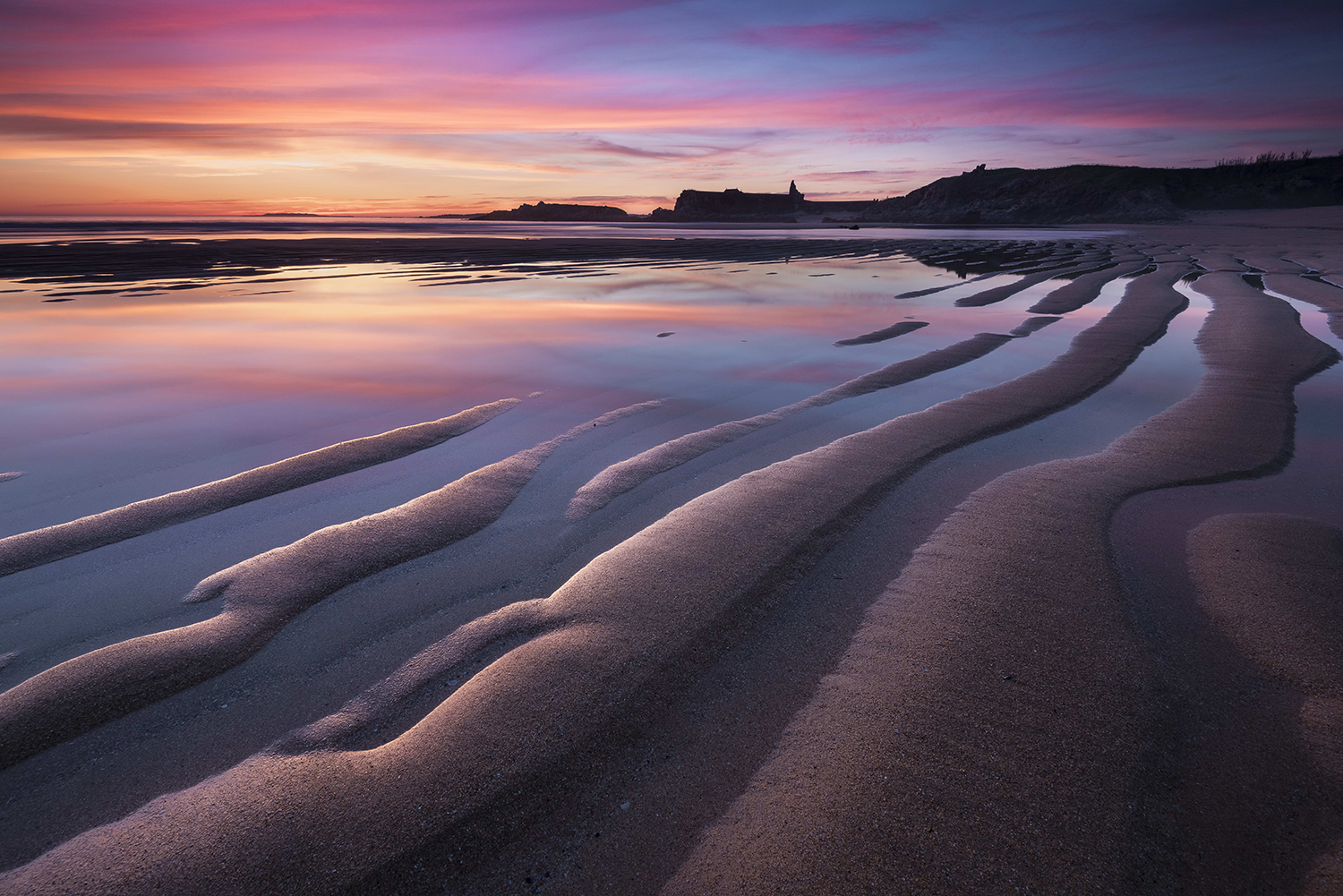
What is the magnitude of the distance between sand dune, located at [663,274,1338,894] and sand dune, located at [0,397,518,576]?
3803 millimetres

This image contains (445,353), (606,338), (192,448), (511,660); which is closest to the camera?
(511,660)

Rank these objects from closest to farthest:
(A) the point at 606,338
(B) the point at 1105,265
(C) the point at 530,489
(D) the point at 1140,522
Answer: (D) the point at 1140,522
(C) the point at 530,489
(A) the point at 606,338
(B) the point at 1105,265

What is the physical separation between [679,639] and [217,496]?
341cm

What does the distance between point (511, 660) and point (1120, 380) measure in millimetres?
7303

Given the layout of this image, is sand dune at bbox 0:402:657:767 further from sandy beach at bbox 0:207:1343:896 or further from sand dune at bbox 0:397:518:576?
sand dune at bbox 0:397:518:576

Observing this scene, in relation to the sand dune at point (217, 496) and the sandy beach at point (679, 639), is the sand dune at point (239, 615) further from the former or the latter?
the sand dune at point (217, 496)

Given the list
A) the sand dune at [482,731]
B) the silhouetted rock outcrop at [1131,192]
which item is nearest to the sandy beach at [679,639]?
the sand dune at [482,731]

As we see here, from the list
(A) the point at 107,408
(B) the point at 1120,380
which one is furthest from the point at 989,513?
(A) the point at 107,408

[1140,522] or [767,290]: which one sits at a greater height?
[767,290]

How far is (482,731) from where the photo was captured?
7.41 feet

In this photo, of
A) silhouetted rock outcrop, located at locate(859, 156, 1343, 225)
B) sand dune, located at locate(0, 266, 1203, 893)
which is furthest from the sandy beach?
silhouetted rock outcrop, located at locate(859, 156, 1343, 225)

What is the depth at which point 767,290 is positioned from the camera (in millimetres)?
15578

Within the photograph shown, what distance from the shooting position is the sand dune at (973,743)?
1.85 m

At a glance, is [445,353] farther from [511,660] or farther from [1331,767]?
[1331,767]
